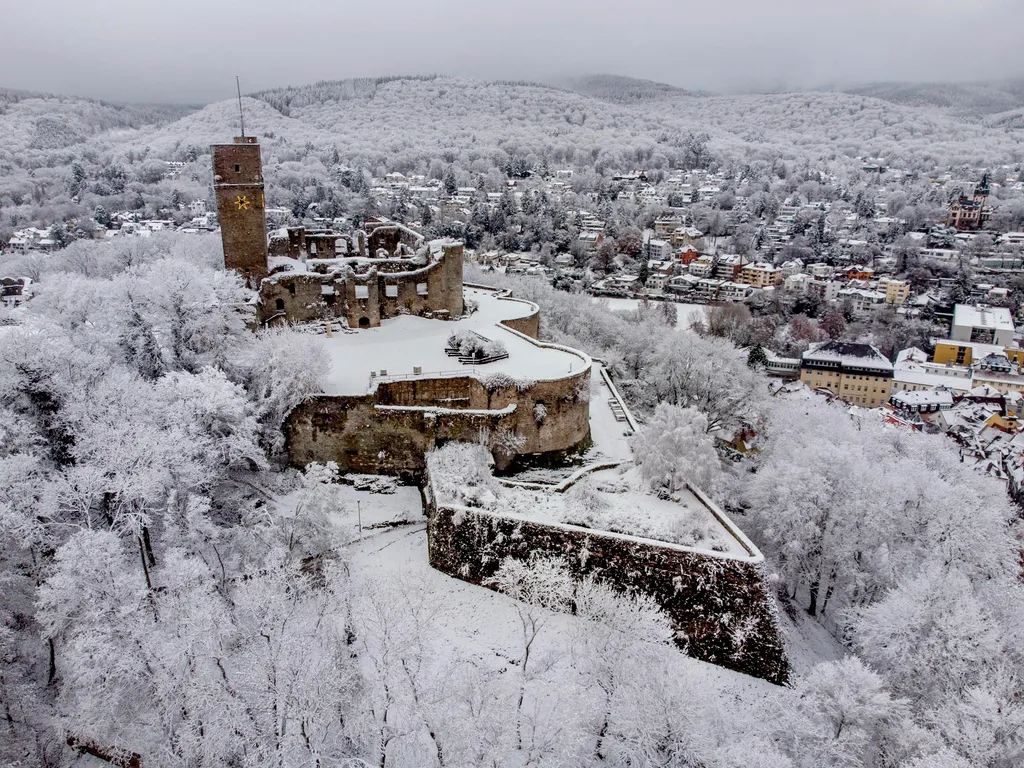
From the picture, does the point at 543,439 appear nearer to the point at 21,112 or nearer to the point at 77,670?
the point at 77,670

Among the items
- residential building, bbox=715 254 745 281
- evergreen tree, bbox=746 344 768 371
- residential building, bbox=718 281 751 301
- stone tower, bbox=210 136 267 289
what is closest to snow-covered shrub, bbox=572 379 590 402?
stone tower, bbox=210 136 267 289

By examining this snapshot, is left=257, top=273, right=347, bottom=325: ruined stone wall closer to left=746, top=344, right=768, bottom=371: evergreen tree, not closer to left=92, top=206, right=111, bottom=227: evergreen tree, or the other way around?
left=746, top=344, right=768, bottom=371: evergreen tree

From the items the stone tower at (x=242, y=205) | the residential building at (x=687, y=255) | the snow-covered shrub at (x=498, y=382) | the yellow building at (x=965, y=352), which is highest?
the stone tower at (x=242, y=205)

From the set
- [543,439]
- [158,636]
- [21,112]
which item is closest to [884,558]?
[543,439]

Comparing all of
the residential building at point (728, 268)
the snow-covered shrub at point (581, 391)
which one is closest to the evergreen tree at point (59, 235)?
the snow-covered shrub at point (581, 391)

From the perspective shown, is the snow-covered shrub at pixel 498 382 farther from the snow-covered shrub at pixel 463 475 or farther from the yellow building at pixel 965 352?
the yellow building at pixel 965 352

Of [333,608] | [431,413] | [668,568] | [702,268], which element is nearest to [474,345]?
[431,413]
